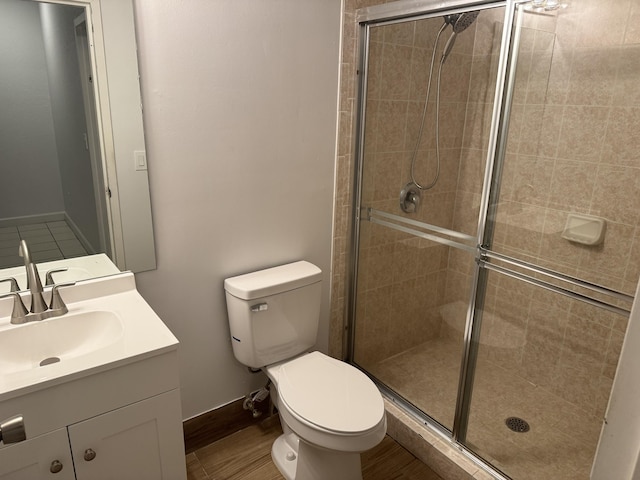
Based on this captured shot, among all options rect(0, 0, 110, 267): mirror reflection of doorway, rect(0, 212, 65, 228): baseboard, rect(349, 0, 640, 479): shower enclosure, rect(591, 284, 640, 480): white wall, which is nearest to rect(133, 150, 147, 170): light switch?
rect(0, 0, 110, 267): mirror reflection of doorway

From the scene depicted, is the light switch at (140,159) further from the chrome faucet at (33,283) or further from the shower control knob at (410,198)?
the shower control knob at (410,198)

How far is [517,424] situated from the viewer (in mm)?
2088

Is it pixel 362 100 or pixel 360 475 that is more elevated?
pixel 362 100

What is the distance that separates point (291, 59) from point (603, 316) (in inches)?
60.9

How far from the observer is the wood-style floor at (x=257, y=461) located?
1.97 m

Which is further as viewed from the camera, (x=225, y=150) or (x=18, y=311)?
(x=225, y=150)

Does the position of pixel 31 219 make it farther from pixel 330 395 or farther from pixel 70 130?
pixel 330 395

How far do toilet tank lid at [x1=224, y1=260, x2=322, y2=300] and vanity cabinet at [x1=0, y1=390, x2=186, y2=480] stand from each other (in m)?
0.57

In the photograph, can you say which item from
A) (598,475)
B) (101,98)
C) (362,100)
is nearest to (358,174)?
(362,100)

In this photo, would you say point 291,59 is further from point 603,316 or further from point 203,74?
point 603,316

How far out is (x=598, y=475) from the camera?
15.8 inches

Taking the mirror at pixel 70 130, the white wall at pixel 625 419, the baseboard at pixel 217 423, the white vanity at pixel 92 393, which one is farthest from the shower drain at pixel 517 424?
the white wall at pixel 625 419

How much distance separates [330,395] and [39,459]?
0.94 m

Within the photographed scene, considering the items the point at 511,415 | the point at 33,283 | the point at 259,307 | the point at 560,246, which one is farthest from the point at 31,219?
the point at 511,415
